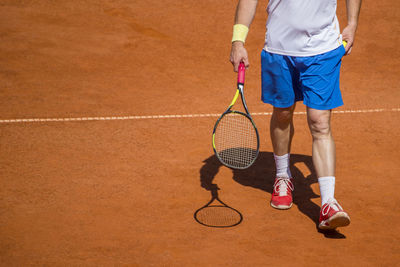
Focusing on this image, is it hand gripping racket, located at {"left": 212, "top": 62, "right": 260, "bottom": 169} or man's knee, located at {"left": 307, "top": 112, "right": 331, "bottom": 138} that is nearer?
man's knee, located at {"left": 307, "top": 112, "right": 331, "bottom": 138}

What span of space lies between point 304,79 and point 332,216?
105 cm

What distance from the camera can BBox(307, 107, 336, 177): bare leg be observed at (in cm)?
445

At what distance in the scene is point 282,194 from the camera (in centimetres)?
491

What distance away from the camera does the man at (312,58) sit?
14.4 ft

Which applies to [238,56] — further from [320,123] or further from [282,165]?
[282,165]

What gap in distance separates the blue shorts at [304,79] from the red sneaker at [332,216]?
74 cm

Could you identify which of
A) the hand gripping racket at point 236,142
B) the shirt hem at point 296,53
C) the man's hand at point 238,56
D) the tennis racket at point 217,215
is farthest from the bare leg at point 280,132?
the man's hand at point 238,56

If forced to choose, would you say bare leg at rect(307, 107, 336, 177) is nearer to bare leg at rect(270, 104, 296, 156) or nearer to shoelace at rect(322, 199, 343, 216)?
shoelace at rect(322, 199, 343, 216)

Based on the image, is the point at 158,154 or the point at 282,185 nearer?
the point at 282,185

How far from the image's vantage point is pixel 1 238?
4262 mm

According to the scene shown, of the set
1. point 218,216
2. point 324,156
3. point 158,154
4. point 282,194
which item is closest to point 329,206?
point 324,156

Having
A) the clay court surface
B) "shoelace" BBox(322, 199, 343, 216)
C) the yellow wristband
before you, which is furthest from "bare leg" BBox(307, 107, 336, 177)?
the yellow wristband

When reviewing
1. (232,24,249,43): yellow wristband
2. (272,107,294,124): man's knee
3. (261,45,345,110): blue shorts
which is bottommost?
(272,107,294,124): man's knee

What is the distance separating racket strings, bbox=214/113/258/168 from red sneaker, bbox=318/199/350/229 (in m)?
0.76
